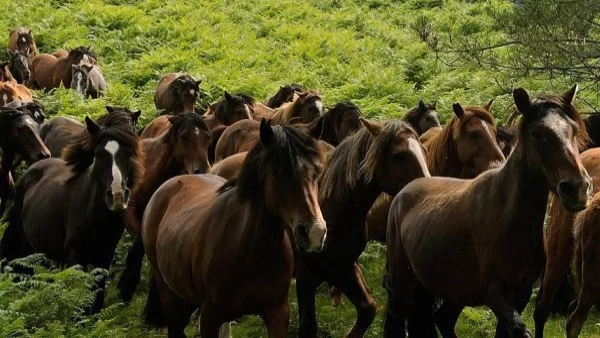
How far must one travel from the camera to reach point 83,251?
984 cm

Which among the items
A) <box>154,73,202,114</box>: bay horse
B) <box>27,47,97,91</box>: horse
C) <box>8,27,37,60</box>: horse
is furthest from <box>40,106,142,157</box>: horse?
<box>8,27,37,60</box>: horse

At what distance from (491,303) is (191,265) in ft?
7.36

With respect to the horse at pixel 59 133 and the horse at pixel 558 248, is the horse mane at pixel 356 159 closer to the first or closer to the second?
the horse at pixel 558 248

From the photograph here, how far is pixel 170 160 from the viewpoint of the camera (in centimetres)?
1190

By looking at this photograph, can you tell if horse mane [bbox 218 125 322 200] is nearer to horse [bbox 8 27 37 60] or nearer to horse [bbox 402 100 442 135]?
horse [bbox 402 100 442 135]

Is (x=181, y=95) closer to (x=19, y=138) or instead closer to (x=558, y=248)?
(x=19, y=138)

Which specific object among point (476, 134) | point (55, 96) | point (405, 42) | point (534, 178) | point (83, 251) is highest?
point (534, 178)

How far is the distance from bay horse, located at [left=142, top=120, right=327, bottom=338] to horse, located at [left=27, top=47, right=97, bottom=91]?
1729 cm

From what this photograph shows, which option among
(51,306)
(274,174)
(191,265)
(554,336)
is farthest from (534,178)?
(51,306)

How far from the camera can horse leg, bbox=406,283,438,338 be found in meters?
8.05

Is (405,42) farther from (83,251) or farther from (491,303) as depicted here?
(491,303)

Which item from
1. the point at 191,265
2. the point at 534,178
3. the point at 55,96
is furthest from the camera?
the point at 55,96

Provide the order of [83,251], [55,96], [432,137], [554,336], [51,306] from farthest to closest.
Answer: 1. [55,96]
2. [432,137]
3. [83,251]
4. [554,336]
5. [51,306]

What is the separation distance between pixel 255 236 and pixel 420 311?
1.97m
